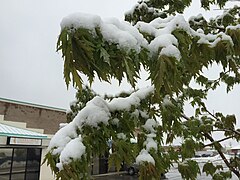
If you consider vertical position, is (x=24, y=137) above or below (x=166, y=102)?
above

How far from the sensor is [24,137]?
11742 mm

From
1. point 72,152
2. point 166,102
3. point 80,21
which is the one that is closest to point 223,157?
point 166,102

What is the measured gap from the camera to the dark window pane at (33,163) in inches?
495

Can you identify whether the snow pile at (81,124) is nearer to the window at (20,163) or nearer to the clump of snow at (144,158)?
the clump of snow at (144,158)

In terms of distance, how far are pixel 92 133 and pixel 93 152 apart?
110 millimetres

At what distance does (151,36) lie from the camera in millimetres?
1466

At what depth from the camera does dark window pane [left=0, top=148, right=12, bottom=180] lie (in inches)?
445

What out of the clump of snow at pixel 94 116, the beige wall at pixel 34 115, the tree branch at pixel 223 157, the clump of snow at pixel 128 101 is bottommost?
the tree branch at pixel 223 157

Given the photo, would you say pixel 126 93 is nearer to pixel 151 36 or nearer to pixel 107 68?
pixel 151 36

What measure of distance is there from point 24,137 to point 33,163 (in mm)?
1884

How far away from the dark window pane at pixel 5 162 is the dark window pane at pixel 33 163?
1086 mm

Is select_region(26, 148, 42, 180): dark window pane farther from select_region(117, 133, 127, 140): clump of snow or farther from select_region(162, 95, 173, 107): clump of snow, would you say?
select_region(117, 133, 127, 140): clump of snow

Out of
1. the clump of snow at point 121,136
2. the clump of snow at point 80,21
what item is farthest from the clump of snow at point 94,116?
the clump of snow at point 80,21

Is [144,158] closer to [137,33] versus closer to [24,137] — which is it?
[137,33]
